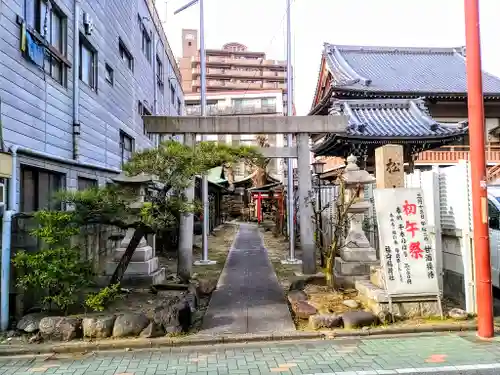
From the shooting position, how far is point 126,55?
1587 cm

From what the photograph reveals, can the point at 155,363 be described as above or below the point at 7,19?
below

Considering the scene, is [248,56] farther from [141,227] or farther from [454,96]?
[141,227]

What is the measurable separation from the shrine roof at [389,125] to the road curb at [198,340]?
349 inches

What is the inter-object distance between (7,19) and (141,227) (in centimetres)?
455

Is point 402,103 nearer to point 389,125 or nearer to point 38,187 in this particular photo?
point 389,125

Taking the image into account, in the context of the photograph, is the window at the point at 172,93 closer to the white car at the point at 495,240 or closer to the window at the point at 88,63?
the window at the point at 88,63

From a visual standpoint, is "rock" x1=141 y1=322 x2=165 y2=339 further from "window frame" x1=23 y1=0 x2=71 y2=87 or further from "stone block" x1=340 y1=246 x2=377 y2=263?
"window frame" x1=23 y1=0 x2=71 y2=87

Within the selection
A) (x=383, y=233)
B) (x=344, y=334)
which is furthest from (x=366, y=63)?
(x=344, y=334)

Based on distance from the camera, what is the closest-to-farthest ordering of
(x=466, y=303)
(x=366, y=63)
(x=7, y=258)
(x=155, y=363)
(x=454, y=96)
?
(x=155, y=363) → (x=7, y=258) → (x=466, y=303) → (x=454, y=96) → (x=366, y=63)

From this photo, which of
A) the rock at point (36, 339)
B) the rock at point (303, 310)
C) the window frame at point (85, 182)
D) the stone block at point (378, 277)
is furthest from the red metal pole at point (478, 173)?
the window frame at point (85, 182)

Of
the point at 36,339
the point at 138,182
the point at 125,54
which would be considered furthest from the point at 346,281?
the point at 125,54

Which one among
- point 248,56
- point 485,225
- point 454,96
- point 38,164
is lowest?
point 485,225

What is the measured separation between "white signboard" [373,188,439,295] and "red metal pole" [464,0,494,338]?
1.11 meters

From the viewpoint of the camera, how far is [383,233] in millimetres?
7297
